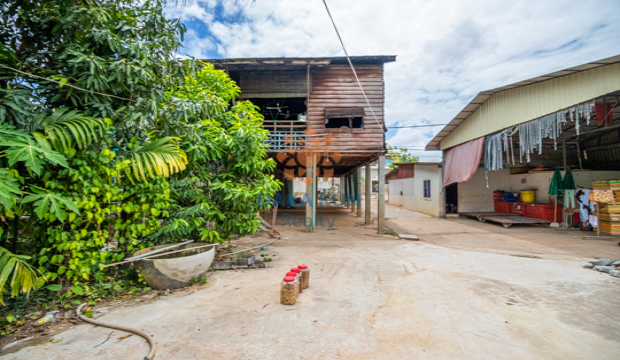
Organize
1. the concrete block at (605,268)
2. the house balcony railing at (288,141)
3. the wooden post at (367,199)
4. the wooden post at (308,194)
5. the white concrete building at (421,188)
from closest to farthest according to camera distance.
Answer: the concrete block at (605,268)
the house balcony railing at (288,141)
the wooden post at (308,194)
the wooden post at (367,199)
the white concrete building at (421,188)

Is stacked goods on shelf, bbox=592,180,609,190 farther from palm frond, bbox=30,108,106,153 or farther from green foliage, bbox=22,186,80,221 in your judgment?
green foliage, bbox=22,186,80,221

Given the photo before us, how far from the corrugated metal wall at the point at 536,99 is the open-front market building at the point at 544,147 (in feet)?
0.08

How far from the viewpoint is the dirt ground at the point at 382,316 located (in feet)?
8.38

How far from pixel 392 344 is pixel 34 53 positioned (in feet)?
17.5

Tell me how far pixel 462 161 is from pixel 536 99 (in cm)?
386

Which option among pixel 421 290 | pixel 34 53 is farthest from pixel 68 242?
pixel 421 290

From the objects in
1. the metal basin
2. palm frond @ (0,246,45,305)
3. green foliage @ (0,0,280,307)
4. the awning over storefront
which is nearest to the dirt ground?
the metal basin

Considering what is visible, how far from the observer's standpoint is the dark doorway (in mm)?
15711

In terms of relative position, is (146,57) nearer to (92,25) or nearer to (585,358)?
(92,25)

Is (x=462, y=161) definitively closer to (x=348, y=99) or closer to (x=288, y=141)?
(x=348, y=99)

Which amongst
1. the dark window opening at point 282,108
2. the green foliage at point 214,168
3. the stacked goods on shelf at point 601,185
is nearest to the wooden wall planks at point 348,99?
the dark window opening at point 282,108

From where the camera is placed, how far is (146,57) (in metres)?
3.63

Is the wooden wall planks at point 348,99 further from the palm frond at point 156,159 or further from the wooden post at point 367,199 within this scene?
the palm frond at point 156,159

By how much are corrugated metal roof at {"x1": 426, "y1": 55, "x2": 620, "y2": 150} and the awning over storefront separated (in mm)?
1018
